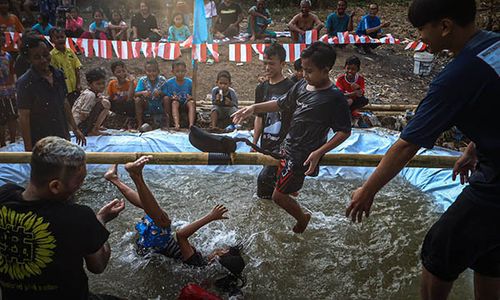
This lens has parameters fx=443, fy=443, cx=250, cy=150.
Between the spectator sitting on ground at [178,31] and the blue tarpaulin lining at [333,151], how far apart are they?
5048 mm

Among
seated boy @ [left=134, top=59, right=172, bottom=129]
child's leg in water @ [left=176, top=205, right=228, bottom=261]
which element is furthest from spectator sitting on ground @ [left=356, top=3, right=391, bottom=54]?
child's leg in water @ [left=176, top=205, right=228, bottom=261]

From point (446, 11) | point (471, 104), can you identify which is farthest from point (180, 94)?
point (471, 104)

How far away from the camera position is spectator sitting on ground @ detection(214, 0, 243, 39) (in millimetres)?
13109

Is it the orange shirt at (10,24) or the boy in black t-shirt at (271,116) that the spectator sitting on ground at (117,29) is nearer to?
the orange shirt at (10,24)

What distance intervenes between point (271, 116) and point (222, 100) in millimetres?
2413

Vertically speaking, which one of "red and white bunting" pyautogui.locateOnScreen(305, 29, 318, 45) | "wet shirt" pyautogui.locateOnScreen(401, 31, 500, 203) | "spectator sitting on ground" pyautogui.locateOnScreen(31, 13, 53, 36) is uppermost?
"spectator sitting on ground" pyautogui.locateOnScreen(31, 13, 53, 36)

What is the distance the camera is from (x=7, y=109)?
21.1 ft

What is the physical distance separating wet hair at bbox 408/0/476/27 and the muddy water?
2.45 meters

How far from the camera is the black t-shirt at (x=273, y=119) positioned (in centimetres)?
492

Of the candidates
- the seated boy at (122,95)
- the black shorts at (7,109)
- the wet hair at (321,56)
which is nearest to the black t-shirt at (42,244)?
the wet hair at (321,56)

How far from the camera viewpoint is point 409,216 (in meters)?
5.16

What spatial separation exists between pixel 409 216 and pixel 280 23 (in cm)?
1083

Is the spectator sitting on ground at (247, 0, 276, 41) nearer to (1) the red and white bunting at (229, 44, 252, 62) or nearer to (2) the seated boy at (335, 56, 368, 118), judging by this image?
(1) the red and white bunting at (229, 44, 252, 62)

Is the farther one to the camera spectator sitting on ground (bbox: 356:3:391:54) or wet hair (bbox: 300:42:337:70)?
spectator sitting on ground (bbox: 356:3:391:54)
